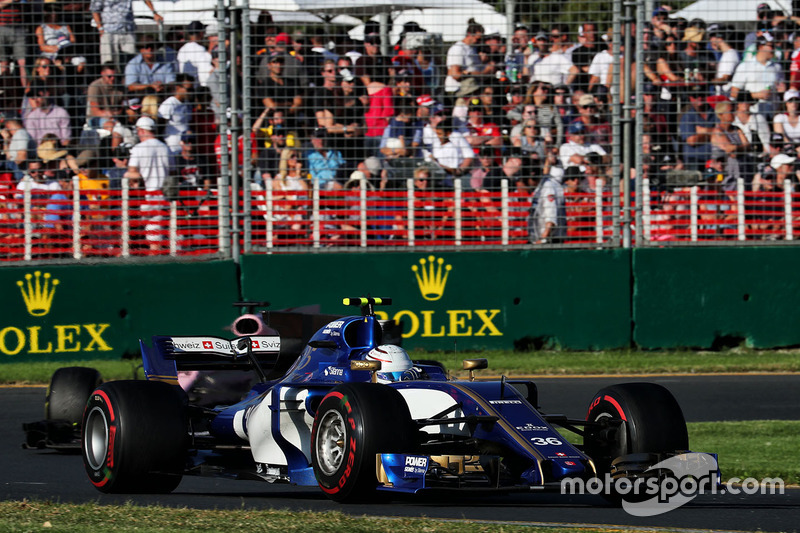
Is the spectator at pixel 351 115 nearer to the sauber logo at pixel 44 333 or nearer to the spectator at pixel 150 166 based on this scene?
the spectator at pixel 150 166

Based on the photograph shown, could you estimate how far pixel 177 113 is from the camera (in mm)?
13602

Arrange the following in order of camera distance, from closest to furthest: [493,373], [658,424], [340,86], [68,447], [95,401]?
[658,424] < [95,401] < [68,447] < [493,373] < [340,86]

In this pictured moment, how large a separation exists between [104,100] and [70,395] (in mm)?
5214

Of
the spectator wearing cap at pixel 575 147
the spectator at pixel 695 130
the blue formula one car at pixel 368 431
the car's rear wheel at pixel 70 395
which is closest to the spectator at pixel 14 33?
the car's rear wheel at pixel 70 395

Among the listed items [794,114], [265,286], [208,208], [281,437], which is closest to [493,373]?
[265,286]

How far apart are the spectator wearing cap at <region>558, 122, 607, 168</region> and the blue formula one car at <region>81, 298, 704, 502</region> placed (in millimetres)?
6590

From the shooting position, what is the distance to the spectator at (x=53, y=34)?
538 inches

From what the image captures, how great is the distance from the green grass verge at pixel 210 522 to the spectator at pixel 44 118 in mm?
7693

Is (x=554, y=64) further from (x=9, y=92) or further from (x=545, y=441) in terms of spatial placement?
(x=545, y=441)

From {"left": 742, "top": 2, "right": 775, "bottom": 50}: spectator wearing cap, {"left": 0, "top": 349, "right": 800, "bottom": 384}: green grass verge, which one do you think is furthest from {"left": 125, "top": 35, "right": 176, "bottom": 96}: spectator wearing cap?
{"left": 742, "top": 2, "right": 775, "bottom": 50}: spectator wearing cap

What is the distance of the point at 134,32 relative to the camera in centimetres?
1351

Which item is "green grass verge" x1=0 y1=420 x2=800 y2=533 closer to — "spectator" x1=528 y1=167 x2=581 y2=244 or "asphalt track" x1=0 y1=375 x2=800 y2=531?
"asphalt track" x1=0 y1=375 x2=800 y2=531

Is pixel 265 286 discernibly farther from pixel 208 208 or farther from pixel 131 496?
pixel 131 496

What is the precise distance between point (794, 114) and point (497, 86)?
3326 millimetres
